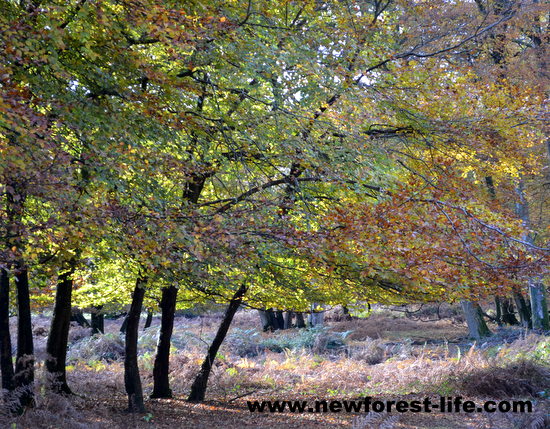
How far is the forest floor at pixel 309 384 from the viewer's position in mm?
8742

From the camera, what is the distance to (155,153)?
7.23 meters

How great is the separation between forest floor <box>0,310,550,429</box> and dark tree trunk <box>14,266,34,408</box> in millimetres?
215

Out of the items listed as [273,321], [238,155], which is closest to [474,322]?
[273,321]

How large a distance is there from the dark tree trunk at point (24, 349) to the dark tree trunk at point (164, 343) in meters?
2.78

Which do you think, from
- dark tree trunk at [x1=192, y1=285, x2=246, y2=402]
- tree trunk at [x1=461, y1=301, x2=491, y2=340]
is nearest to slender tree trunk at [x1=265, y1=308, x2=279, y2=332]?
tree trunk at [x1=461, y1=301, x2=491, y2=340]

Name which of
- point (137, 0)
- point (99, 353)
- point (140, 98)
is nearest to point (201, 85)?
point (140, 98)

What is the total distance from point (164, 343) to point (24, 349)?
10.2ft

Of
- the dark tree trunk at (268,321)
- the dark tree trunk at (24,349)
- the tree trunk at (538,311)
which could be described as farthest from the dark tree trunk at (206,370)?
the dark tree trunk at (268,321)

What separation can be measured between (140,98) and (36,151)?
5.70 ft

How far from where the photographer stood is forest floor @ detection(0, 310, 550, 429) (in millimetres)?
8742

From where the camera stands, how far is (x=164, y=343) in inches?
459

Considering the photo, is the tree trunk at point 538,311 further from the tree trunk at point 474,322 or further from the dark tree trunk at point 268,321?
the dark tree trunk at point 268,321

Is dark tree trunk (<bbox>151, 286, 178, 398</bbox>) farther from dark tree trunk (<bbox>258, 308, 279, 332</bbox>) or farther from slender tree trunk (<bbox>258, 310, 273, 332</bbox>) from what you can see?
dark tree trunk (<bbox>258, 308, 279, 332</bbox>)

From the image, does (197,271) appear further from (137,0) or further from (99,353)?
(99,353)
